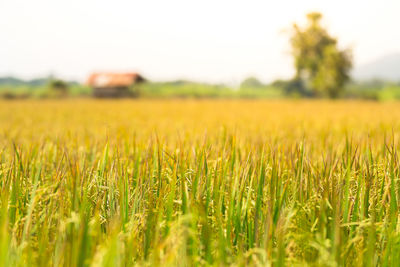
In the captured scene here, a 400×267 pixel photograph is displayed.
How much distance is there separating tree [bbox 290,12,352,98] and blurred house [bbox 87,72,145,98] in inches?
880

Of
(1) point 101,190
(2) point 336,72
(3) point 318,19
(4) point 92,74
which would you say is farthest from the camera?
(4) point 92,74

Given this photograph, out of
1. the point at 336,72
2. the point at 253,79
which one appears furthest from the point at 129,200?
the point at 253,79

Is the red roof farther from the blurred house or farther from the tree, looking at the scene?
the tree

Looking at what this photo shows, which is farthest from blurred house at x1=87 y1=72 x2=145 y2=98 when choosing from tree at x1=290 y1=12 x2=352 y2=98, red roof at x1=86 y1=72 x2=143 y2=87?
tree at x1=290 y1=12 x2=352 y2=98

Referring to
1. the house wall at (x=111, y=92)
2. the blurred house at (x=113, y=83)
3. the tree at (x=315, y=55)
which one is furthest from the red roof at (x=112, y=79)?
the tree at (x=315, y=55)

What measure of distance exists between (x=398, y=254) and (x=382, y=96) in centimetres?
5292

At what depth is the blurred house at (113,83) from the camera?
154 ft

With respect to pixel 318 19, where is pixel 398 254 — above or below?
below

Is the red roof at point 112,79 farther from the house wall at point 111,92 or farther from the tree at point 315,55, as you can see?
the tree at point 315,55

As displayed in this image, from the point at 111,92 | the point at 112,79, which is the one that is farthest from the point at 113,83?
the point at 111,92

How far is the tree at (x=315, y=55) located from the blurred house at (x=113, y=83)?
73.3 feet

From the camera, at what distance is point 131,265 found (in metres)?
1.36

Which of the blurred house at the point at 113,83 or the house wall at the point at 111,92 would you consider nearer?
the house wall at the point at 111,92

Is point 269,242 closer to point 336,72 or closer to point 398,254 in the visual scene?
point 398,254
